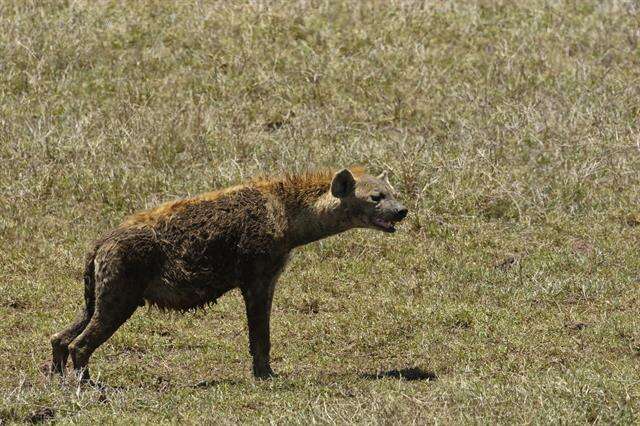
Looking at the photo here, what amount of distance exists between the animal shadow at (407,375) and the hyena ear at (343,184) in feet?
4.50

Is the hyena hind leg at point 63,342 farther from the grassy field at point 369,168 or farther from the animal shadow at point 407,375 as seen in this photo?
the animal shadow at point 407,375

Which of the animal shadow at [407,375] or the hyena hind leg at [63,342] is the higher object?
the hyena hind leg at [63,342]

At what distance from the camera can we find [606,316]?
35.0ft

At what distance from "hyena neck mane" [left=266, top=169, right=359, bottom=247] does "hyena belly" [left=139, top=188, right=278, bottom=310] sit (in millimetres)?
242

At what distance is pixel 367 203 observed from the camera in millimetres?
9711

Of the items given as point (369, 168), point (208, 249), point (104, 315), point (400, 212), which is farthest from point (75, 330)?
point (369, 168)

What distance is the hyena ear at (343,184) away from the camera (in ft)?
31.4

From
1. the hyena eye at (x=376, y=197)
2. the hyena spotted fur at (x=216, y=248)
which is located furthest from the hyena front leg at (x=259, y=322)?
the hyena eye at (x=376, y=197)

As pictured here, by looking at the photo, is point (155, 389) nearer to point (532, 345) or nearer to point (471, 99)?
point (532, 345)

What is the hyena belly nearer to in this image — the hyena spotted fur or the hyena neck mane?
the hyena spotted fur

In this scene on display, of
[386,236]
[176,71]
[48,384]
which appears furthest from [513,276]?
[176,71]

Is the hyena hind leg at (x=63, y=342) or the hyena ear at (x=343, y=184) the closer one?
the hyena hind leg at (x=63, y=342)

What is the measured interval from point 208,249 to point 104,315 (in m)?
0.89

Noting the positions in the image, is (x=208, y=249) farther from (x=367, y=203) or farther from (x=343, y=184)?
(x=367, y=203)
